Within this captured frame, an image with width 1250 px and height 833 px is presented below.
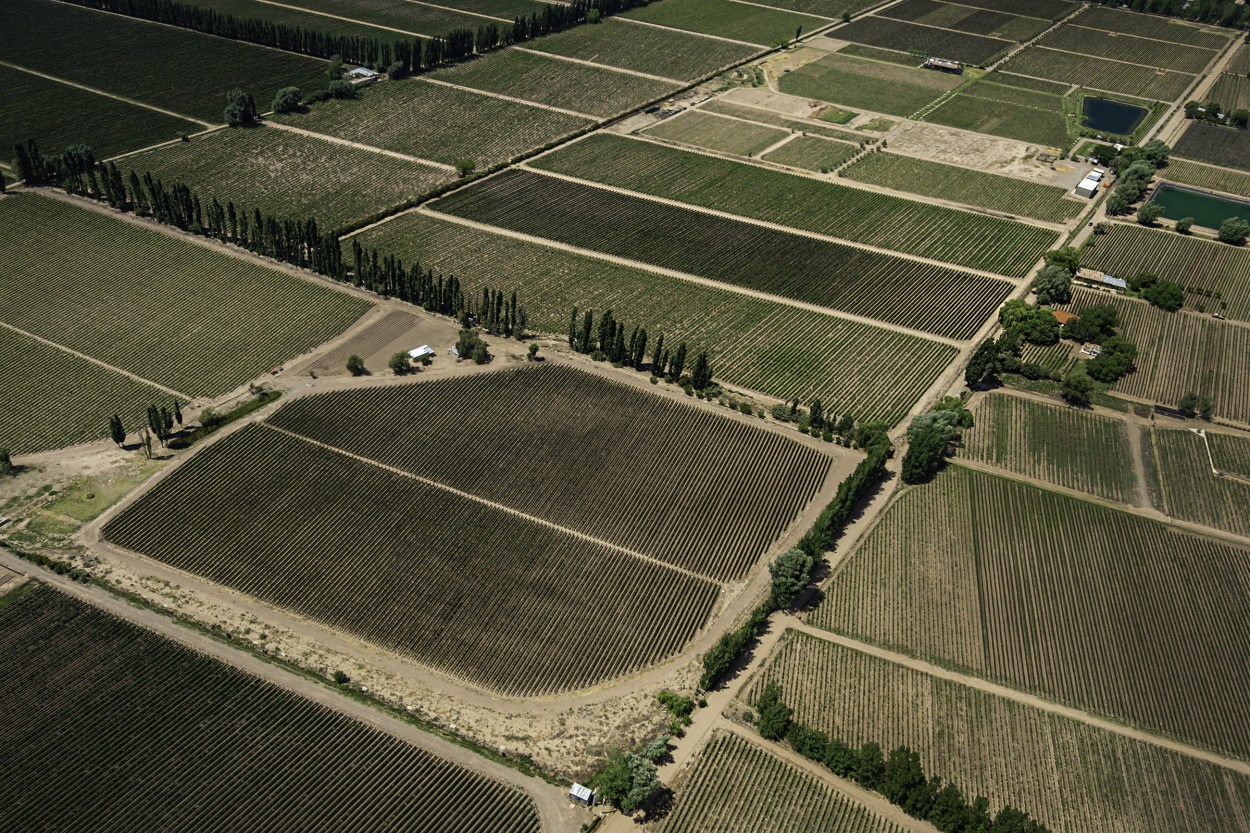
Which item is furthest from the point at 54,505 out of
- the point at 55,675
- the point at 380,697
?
the point at 380,697

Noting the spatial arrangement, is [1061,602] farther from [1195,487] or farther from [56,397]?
[56,397]

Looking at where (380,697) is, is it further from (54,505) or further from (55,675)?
(54,505)

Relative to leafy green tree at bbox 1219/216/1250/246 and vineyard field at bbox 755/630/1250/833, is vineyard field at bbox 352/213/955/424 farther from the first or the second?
leafy green tree at bbox 1219/216/1250/246

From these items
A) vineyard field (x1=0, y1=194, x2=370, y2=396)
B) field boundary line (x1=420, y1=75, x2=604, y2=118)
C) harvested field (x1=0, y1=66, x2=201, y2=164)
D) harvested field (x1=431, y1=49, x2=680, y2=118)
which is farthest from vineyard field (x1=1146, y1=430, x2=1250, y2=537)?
harvested field (x1=0, y1=66, x2=201, y2=164)

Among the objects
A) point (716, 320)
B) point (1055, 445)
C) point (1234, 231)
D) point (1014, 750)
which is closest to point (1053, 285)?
point (1055, 445)

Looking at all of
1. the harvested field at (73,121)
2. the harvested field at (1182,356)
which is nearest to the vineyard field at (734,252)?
the harvested field at (1182,356)
